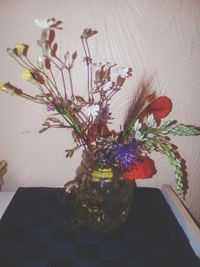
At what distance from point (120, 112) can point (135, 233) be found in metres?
0.46

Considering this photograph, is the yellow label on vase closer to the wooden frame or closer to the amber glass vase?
the amber glass vase

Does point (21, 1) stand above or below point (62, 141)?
above

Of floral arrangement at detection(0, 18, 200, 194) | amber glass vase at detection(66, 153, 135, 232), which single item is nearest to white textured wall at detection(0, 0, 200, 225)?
floral arrangement at detection(0, 18, 200, 194)

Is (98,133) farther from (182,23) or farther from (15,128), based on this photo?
(182,23)

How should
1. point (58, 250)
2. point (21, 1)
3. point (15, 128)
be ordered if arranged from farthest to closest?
point (15, 128), point (21, 1), point (58, 250)

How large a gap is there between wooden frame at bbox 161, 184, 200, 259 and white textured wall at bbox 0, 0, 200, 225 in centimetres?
15

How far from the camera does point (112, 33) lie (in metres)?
0.99

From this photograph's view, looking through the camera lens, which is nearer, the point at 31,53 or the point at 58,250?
the point at 58,250

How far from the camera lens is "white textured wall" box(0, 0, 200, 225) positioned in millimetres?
971

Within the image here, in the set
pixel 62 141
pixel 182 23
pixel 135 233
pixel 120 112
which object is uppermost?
pixel 182 23

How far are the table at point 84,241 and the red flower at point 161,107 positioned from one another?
0.34 metres

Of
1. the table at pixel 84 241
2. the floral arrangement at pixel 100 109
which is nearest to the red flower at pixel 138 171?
the floral arrangement at pixel 100 109

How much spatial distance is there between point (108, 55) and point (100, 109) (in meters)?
0.31

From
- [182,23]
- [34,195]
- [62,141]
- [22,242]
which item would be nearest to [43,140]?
[62,141]
